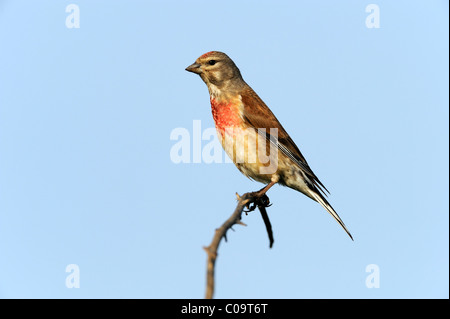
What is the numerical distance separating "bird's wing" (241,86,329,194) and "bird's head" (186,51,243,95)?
0.27m

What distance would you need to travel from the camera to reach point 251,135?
21.9 feet

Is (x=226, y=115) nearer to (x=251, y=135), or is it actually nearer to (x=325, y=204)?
(x=251, y=135)

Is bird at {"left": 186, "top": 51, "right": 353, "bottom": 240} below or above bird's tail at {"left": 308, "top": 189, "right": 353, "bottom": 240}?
above

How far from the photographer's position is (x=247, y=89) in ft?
24.1

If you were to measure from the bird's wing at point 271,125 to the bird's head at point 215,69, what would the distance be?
27 cm

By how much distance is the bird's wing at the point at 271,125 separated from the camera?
6.80 metres

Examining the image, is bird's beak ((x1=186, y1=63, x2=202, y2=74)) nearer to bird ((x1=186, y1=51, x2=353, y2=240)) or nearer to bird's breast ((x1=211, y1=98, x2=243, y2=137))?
bird ((x1=186, y1=51, x2=353, y2=240))

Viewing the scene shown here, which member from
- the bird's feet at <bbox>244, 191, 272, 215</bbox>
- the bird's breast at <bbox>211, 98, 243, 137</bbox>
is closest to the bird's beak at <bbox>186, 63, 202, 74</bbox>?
the bird's breast at <bbox>211, 98, 243, 137</bbox>

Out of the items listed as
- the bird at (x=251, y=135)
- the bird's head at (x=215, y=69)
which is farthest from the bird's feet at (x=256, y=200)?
the bird's head at (x=215, y=69)

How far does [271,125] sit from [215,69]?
98cm

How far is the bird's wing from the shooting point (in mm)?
6801

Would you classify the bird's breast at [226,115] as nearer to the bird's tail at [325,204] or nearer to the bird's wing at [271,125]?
the bird's wing at [271,125]
